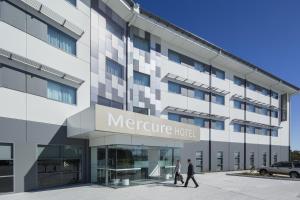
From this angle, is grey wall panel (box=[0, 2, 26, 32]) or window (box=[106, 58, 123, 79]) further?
window (box=[106, 58, 123, 79])

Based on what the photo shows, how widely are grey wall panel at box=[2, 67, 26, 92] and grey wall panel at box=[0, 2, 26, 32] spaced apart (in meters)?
2.28

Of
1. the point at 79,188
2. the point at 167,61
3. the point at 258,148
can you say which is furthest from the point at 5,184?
the point at 258,148

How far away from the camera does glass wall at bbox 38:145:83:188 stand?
15.9m

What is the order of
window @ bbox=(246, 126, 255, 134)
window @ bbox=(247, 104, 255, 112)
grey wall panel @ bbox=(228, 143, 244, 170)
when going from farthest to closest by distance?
window @ bbox=(247, 104, 255, 112), window @ bbox=(246, 126, 255, 134), grey wall panel @ bbox=(228, 143, 244, 170)

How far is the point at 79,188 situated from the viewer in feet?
52.9

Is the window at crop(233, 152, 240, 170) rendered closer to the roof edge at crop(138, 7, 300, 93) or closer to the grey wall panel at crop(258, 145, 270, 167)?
the grey wall panel at crop(258, 145, 270, 167)

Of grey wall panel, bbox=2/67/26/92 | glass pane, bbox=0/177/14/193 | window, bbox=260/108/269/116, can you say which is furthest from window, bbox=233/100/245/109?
glass pane, bbox=0/177/14/193

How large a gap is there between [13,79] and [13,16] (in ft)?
10.1

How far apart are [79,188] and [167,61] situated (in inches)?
596

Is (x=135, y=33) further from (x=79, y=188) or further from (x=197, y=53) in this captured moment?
(x=79, y=188)

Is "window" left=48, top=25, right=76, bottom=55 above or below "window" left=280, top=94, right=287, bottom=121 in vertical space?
above

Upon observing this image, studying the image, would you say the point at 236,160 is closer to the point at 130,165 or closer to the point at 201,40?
the point at 201,40

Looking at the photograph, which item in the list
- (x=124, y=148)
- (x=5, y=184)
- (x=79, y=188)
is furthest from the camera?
(x=124, y=148)

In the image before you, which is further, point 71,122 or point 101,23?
point 101,23
